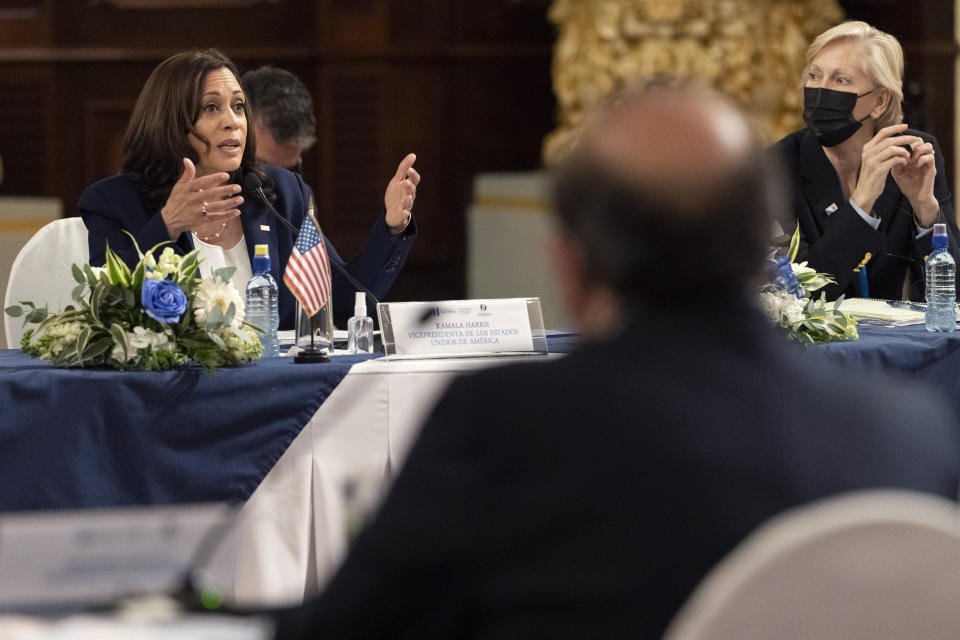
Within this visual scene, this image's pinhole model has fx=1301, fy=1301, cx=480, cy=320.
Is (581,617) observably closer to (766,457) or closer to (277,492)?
(766,457)

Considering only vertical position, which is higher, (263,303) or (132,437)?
(263,303)

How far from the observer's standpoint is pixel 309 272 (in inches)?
102

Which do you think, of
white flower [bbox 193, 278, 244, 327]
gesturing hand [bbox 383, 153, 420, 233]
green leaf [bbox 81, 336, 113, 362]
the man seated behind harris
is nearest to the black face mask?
gesturing hand [bbox 383, 153, 420, 233]

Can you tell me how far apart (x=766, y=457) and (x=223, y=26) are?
16.7 ft

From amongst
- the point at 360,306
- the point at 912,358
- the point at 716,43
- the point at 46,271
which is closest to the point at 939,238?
the point at 912,358

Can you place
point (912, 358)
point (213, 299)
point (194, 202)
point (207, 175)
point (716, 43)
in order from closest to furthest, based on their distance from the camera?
1. point (213, 299)
2. point (912, 358)
3. point (194, 202)
4. point (207, 175)
5. point (716, 43)

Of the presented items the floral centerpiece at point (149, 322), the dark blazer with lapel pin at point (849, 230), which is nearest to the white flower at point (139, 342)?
the floral centerpiece at point (149, 322)

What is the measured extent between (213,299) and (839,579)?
1.81 metres

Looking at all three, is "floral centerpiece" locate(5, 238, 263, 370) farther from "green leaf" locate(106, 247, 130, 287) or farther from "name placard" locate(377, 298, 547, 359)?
"name placard" locate(377, 298, 547, 359)

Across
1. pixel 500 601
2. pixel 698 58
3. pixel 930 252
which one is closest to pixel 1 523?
pixel 500 601

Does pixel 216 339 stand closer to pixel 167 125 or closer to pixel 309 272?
pixel 309 272

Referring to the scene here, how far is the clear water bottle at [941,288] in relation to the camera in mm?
2857

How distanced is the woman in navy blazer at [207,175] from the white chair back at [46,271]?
0.18 ft

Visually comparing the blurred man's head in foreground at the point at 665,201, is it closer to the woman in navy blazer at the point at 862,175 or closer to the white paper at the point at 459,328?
the white paper at the point at 459,328
